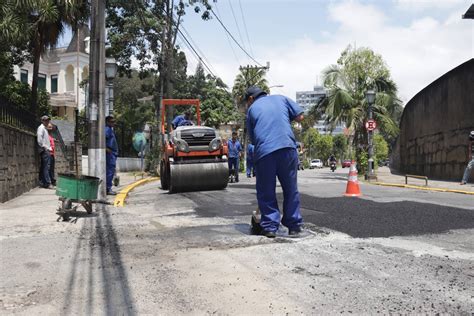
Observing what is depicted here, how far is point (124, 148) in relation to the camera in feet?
84.8

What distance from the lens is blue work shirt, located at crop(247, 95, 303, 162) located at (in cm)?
531

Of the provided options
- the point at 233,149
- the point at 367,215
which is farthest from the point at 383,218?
the point at 233,149

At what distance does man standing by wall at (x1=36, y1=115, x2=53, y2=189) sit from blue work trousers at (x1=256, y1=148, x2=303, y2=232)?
7.58 metres

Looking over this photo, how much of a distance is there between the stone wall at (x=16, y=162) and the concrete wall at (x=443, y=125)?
15.2 m

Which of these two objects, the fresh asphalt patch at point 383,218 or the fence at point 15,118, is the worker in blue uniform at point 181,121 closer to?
the fence at point 15,118

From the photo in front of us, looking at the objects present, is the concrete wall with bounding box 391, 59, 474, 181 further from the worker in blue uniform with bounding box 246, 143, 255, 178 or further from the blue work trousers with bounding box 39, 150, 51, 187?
the blue work trousers with bounding box 39, 150, 51, 187

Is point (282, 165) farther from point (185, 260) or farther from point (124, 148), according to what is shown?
point (124, 148)

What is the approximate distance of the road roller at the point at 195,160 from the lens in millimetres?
10734

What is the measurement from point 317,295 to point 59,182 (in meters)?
4.74

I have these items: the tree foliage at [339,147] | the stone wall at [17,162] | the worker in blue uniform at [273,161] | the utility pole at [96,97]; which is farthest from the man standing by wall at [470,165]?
the tree foliage at [339,147]

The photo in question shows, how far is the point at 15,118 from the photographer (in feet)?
33.0

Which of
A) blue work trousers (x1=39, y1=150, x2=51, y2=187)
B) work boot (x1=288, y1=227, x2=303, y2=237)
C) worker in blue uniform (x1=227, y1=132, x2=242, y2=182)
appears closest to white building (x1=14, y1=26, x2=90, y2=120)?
worker in blue uniform (x1=227, y1=132, x2=242, y2=182)

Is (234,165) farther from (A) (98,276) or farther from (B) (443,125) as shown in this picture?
(A) (98,276)

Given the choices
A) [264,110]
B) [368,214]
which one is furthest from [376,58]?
[264,110]
